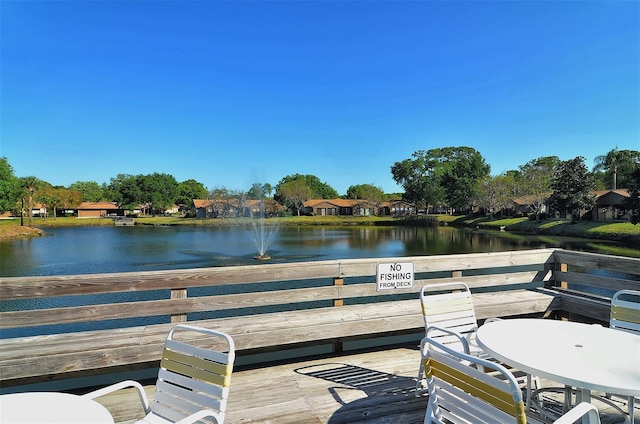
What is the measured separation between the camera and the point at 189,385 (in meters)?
1.76

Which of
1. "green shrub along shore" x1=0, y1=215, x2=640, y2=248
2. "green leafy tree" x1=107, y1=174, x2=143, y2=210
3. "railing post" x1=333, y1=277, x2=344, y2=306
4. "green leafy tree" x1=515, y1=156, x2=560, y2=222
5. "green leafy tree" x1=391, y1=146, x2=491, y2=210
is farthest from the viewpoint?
"green leafy tree" x1=107, y1=174, x2=143, y2=210

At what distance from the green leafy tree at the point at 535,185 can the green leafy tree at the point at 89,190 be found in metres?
104

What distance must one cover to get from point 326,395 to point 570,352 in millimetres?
1828

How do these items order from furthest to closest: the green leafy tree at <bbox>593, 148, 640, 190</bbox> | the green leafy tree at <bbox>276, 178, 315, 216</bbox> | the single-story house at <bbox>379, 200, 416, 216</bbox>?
1. the green leafy tree at <bbox>276, 178, 315, 216</bbox>
2. the single-story house at <bbox>379, 200, 416, 216</bbox>
3. the green leafy tree at <bbox>593, 148, 640, 190</bbox>

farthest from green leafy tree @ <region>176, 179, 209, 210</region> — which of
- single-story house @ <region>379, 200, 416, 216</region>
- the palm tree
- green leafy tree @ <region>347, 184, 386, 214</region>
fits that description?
single-story house @ <region>379, 200, 416, 216</region>

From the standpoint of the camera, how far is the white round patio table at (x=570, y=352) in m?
1.68

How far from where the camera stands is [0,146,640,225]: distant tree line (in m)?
38.9

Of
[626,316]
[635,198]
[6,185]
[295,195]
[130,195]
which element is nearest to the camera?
[626,316]

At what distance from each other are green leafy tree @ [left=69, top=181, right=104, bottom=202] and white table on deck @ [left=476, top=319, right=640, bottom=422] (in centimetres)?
11582

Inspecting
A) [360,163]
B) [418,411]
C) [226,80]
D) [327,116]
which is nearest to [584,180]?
[327,116]

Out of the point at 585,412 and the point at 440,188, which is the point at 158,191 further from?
the point at 585,412

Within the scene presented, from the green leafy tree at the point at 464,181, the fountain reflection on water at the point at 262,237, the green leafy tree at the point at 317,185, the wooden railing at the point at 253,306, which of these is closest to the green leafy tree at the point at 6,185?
the fountain reflection on water at the point at 262,237

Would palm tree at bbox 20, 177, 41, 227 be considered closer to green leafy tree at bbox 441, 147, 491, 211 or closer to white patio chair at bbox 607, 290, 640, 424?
green leafy tree at bbox 441, 147, 491, 211

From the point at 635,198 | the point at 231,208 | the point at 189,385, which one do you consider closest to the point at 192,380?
the point at 189,385
